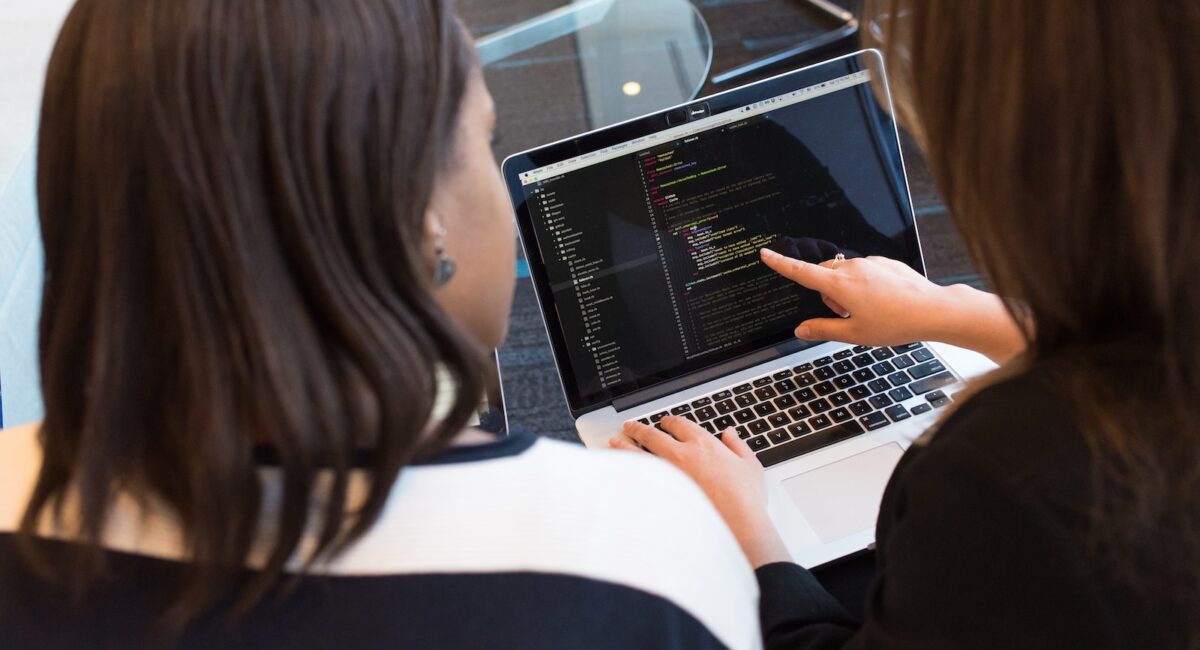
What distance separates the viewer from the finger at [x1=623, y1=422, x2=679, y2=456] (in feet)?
3.08

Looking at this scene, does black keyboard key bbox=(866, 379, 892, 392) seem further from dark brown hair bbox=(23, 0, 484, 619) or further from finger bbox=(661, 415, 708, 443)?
dark brown hair bbox=(23, 0, 484, 619)

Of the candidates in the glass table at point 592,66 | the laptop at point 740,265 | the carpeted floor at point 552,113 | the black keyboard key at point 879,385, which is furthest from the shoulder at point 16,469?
the glass table at point 592,66

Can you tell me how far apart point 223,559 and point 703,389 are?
65 centimetres

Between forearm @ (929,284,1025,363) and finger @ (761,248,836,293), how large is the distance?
121 millimetres

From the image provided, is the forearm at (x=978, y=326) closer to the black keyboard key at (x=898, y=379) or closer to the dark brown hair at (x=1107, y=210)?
the black keyboard key at (x=898, y=379)

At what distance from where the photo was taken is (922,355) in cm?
106

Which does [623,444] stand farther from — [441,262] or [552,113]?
[552,113]

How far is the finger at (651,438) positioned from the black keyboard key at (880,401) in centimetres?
24

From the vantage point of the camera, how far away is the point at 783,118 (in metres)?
1.01

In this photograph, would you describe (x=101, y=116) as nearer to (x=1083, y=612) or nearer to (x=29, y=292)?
(x=1083, y=612)

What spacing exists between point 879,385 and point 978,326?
14 centimetres

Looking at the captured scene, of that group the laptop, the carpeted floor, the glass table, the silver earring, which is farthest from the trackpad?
the glass table

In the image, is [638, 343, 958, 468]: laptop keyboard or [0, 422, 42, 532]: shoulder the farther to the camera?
[638, 343, 958, 468]: laptop keyboard

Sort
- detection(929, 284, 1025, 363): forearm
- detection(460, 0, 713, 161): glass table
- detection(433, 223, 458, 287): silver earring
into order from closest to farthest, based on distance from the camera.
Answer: detection(433, 223, 458, 287): silver earring, detection(929, 284, 1025, 363): forearm, detection(460, 0, 713, 161): glass table
